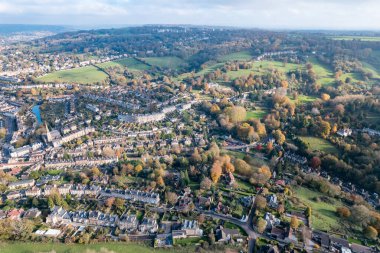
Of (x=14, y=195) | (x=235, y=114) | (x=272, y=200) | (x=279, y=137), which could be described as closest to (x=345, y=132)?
(x=279, y=137)

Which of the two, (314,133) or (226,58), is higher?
(226,58)

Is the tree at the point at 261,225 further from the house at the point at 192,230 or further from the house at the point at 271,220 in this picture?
the house at the point at 192,230

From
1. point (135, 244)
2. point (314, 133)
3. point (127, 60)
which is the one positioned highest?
point (127, 60)

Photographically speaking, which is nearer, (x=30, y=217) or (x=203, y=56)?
(x=30, y=217)

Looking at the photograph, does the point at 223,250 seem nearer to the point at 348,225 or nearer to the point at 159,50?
the point at 348,225

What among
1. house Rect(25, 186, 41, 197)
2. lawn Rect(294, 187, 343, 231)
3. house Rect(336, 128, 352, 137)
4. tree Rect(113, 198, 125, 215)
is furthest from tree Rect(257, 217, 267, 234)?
house Rect(336, 128, 352, 137)

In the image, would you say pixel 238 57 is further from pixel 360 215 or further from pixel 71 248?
pixel 71 248

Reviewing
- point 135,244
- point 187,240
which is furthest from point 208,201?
point 135,244

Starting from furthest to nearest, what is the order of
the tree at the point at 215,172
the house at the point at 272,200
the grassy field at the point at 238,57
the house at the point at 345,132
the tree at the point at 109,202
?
the grassy field at the point at 238,57
the house at the point at 345,132
the tree at the point at 215,172
the house at the point at 272,200
the tree at the point at 109,202

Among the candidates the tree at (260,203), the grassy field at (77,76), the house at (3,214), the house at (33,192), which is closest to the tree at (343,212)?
the tree at (260,203)
